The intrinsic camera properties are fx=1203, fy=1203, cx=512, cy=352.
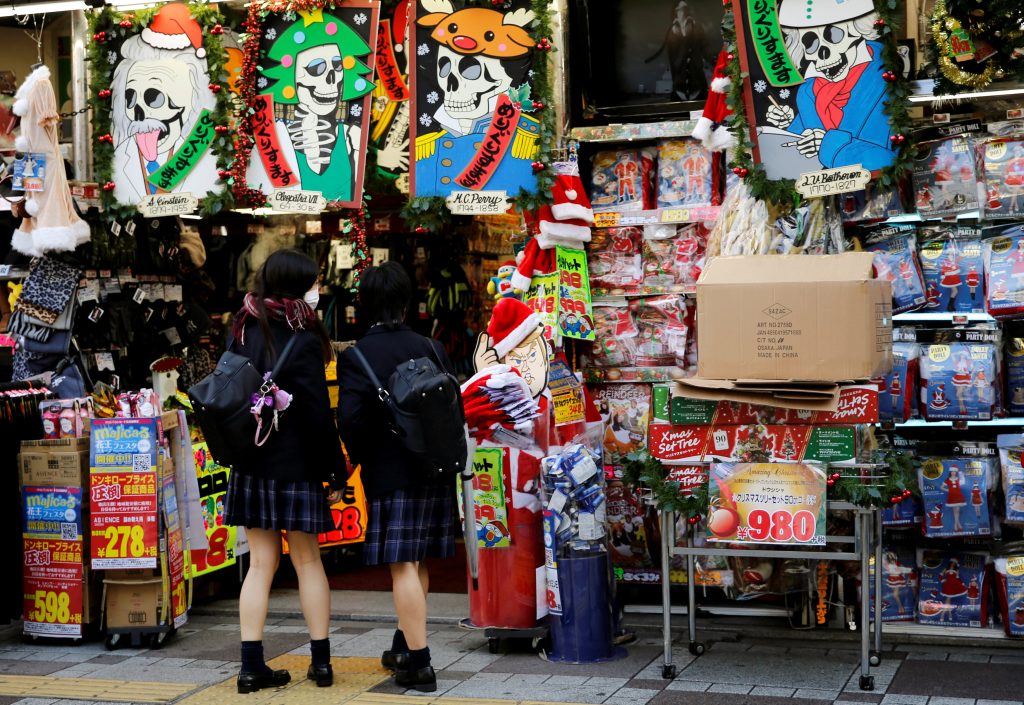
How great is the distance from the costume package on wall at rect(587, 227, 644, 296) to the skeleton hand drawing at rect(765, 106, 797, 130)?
98cm

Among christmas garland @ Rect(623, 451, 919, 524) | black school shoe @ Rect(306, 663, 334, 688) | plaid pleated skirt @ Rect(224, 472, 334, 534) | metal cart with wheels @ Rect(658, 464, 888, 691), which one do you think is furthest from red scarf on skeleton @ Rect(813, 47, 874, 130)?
black school shoe @ Rect(306, 663, 334, 688)

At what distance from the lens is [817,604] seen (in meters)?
6.11

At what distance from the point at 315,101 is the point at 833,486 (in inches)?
136

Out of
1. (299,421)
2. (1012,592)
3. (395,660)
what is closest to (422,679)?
(395,660)

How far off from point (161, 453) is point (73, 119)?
2.13m

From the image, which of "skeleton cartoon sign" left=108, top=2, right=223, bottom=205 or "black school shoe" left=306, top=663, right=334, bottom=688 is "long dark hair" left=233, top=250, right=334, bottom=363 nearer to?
"black school shoe" left=306, top=663, right=334, bottom=688

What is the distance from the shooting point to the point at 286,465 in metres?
5.23

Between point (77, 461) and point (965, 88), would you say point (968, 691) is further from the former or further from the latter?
point (77, 461)

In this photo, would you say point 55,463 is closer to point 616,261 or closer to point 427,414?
point 427,414

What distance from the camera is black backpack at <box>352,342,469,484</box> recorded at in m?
5.04

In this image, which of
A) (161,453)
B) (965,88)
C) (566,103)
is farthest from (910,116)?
(161,453)

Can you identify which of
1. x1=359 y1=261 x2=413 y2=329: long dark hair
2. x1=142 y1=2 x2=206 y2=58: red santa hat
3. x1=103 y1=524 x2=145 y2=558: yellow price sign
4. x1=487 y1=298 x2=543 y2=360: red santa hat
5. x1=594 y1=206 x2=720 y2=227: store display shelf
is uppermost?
x1=142 y1=2 x2=206 y2=58: red santa hat

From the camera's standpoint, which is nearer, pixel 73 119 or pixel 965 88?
pixel 965 88

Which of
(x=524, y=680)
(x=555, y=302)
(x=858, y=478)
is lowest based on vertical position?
(x=524, y=680)
